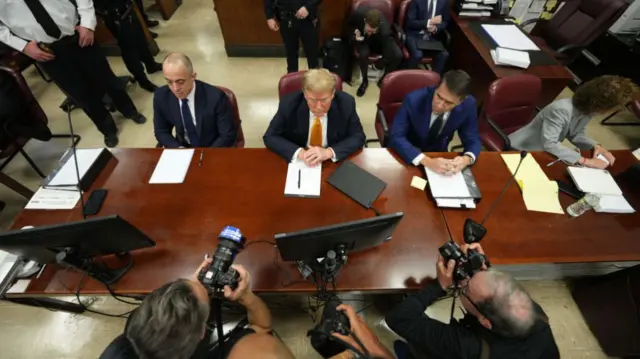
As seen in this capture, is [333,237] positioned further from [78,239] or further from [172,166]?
[172,166]

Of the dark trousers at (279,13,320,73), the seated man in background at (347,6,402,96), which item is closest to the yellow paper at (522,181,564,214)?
the seated man in background at (347,6,402,96)

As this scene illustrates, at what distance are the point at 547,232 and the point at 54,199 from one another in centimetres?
276

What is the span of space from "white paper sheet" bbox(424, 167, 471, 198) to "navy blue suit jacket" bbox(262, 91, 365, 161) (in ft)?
1.73

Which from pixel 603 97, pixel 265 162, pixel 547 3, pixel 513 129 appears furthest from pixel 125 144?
pixel 547 3

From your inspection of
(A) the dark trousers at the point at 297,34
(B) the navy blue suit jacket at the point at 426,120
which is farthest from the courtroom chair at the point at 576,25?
(A) the dark trousers at the point at 297,34

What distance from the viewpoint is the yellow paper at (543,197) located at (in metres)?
1.73

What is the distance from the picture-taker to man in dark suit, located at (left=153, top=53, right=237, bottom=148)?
215 cm

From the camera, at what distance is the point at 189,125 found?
2.28m

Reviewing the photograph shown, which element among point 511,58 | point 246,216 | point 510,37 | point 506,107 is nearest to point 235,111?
point 246,216

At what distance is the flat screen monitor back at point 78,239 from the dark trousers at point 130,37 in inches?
119

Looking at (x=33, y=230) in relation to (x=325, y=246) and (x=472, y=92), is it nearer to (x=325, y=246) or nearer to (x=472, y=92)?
(x=325, y=246)

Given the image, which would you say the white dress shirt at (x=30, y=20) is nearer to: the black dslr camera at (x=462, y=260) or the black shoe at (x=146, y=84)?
the black shoe at (x=146, y=84)

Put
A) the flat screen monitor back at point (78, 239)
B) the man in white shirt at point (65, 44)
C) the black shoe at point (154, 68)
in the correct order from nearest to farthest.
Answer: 1. the flat screen monitor back at point (78, 239)
2. the man in white shirt at point (65, 44)
3. the black shoe at point (154, 68)

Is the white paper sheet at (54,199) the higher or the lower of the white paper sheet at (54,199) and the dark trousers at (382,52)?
the higher
